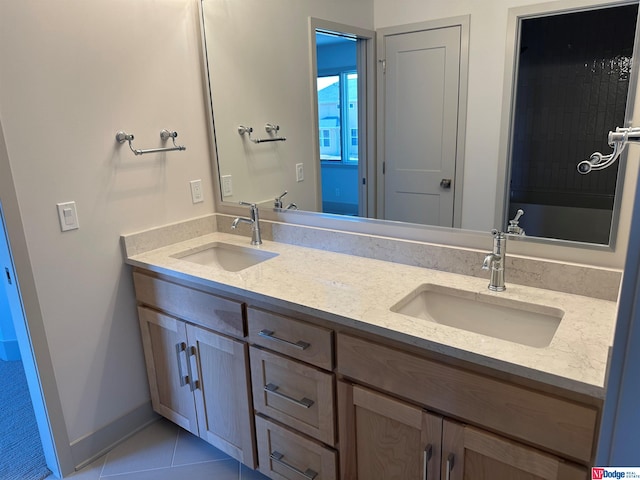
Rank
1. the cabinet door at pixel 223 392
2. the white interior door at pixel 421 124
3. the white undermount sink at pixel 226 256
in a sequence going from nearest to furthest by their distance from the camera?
the white interior door at pixel 421 124
the cabinet door at pixel 223 392
the white undermount sink at pixel 226 256

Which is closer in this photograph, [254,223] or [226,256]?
[254,223]

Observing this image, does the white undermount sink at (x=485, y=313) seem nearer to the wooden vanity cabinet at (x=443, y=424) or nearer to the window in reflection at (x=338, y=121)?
the wooden vanity cabinet at (x=443, y=424)

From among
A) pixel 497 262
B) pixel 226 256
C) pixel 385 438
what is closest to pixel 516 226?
pixel 497 262

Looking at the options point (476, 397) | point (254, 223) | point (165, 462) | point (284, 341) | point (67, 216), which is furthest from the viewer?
point (254, 223)

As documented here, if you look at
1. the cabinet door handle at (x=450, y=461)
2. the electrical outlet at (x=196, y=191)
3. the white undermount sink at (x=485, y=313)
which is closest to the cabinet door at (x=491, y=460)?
the cabinet door handle at (x=450, y=461)

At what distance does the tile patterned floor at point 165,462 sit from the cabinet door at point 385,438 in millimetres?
637

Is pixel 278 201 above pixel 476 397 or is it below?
above

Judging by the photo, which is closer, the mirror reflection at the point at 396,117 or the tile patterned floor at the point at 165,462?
the mirror reflection at the point at 396,117

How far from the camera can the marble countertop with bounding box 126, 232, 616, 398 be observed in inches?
41.9

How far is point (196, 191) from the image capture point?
2279 millimetres

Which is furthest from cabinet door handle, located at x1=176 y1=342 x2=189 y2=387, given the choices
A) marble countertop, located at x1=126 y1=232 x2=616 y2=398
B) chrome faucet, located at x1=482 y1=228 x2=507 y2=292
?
chrome faucet, located at x1=482 y1=228 x2=507 y2=292

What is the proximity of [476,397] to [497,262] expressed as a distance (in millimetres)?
487

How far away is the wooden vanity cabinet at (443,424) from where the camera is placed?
3.51ft

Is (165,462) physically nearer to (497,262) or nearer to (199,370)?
(199,370)
